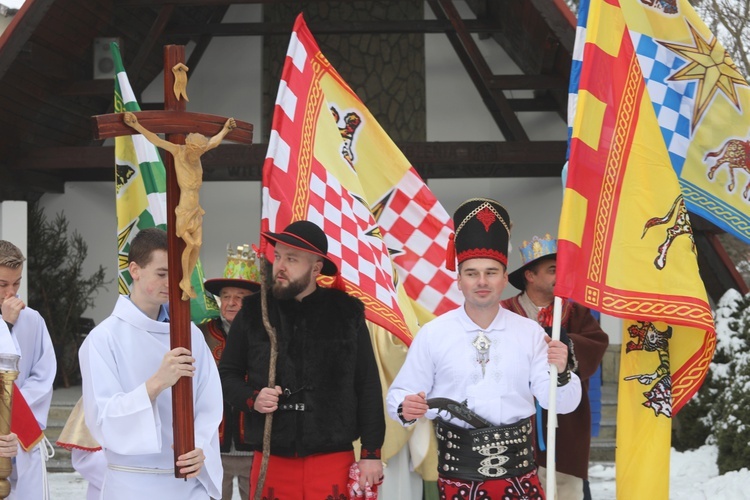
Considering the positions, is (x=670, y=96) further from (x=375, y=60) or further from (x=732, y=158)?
(x=375, y=60)

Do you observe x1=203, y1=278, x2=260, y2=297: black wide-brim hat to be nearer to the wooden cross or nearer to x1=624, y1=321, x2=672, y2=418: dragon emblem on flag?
x1=624, y1=321, x2=672, y2=418: dragon emblem on flag

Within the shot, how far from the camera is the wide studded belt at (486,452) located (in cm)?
369

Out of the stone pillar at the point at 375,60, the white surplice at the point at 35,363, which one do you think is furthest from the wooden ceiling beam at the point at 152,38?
the white surplice at the point at 35,363

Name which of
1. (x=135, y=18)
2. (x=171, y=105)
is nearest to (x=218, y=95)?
(x=135, y=18)

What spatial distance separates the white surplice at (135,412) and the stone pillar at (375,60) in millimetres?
7726

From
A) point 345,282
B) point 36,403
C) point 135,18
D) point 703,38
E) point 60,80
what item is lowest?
point 36,403

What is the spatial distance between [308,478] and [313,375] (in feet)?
1.31

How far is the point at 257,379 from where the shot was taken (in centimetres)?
417

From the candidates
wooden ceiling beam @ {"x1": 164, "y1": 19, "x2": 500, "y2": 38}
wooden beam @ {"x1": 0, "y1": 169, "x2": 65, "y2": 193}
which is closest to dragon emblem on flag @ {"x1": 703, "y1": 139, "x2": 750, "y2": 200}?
wooden ceiling beam @ {"x1": 164, "y1": 19, "x2": 500, "y2": 38}

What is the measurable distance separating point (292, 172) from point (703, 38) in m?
2.04

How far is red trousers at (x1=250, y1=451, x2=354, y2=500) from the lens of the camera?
4082 millimetres

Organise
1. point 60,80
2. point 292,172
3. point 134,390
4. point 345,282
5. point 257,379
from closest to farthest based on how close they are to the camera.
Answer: point 134,390 < point 257,379 < point 345,282 < point 292,172 < point 60,80

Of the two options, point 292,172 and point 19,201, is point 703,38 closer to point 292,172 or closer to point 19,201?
point 292,172

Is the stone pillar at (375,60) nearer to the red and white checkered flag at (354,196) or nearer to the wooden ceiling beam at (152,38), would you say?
the wooden ceiling beam at (152,38)
